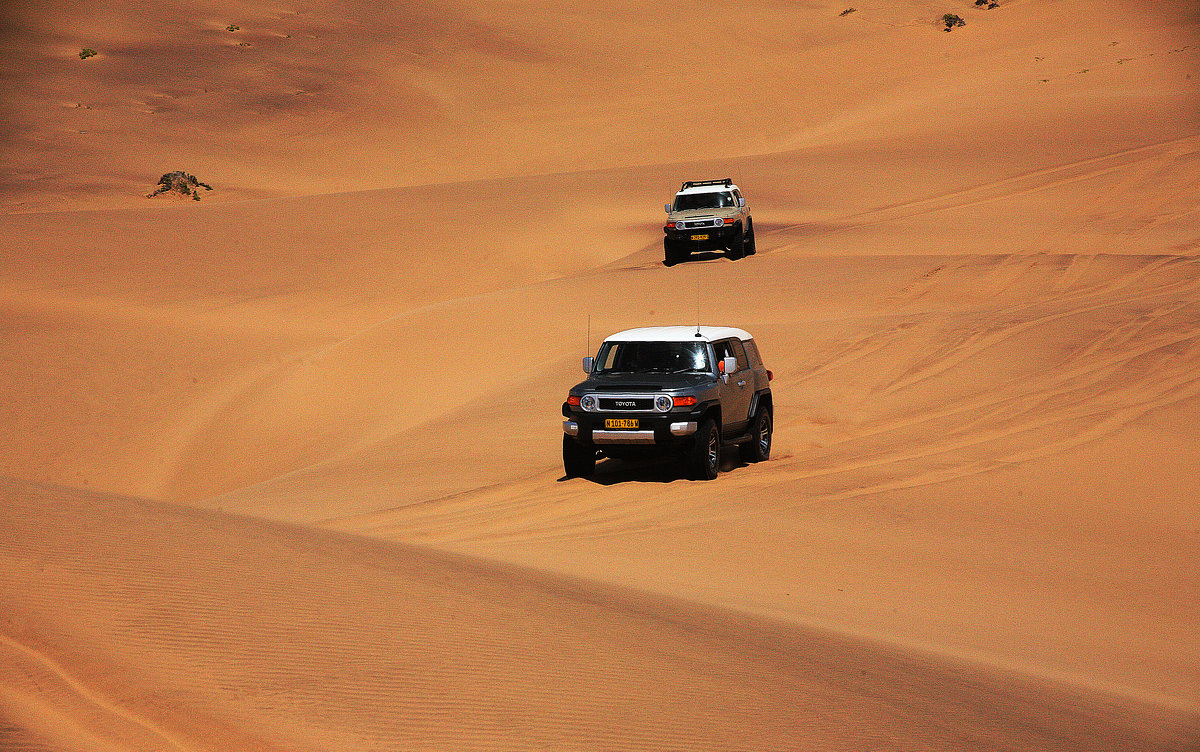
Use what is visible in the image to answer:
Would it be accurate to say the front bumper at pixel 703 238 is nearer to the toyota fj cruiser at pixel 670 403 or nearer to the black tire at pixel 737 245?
the black tire at pixel 737 245

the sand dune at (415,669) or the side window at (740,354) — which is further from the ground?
the side window at (740,354)


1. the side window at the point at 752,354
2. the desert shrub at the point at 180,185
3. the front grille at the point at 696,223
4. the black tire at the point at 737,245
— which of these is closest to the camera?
the side window at the point at 752,354

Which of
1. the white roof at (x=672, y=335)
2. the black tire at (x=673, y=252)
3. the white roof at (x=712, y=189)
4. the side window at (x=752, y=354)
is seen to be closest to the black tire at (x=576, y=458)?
the white roof at (x=672, y=335)

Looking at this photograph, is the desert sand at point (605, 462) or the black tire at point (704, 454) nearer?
the desert sand at point (605, 462)

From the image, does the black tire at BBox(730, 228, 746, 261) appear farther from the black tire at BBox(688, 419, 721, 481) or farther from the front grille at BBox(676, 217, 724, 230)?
the black tire at BBox(688, 419, 721, 481)

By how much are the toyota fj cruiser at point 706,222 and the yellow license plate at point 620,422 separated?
13.1 metres

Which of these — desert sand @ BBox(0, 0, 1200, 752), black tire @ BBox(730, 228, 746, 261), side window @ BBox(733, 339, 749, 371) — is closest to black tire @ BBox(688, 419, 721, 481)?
desert sand @ BBox(0, 0, 1200, 752)

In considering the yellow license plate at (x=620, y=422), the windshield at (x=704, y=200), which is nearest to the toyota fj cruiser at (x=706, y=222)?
the windshield at (x=704, y=200)

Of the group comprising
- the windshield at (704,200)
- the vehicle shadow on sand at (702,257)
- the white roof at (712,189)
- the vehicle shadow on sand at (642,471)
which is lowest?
the vehicle shadow on sand at (642,471)

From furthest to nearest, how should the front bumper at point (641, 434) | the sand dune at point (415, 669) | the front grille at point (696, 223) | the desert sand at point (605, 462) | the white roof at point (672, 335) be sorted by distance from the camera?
1. the front grille at point (696, 223)
2. the white roof at point (672, 335)
3. the front bumper at point (641, 434)
4. the desert sand at point (605, 462)
5. the sand dune at point (415, 669)

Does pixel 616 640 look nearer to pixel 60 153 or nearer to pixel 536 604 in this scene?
pixel 536 604

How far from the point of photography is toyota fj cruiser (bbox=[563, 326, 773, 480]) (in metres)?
11.4

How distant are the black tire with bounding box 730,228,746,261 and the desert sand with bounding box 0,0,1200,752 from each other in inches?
24.3

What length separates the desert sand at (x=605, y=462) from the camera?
5227 millimetres
